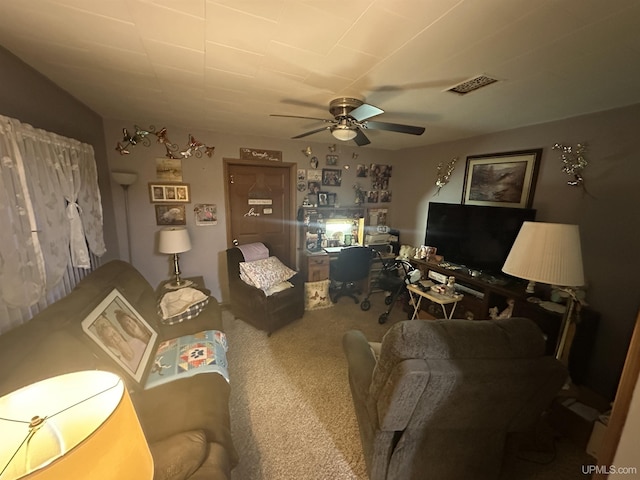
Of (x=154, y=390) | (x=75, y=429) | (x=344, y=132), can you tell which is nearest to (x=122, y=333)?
(x=154, y=390)

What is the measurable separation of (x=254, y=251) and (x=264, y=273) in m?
0.37

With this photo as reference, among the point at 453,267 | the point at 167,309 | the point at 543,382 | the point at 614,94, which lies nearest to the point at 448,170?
the point at 453,267

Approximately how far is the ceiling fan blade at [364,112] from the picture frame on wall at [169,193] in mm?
2324

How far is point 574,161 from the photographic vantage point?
2170mm

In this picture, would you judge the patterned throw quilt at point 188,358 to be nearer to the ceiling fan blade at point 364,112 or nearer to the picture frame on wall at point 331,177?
the ceiling fan blade at point 364,112

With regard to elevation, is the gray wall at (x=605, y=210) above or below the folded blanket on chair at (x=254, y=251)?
above

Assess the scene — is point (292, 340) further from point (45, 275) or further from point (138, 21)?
point (138, 21)

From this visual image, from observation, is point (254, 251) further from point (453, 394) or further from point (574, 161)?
point (574, 161)

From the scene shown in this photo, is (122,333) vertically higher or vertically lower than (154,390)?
higher

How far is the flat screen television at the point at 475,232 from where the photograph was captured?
252 cm

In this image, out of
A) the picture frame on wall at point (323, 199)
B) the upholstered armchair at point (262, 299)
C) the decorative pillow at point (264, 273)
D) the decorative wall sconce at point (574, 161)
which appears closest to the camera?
the decorative wall sconce at point (574, 161)

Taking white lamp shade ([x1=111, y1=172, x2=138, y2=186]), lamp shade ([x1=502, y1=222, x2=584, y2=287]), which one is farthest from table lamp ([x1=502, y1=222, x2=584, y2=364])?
white lamp shade ([x1=111, y1=172, x2=138, y2=186])

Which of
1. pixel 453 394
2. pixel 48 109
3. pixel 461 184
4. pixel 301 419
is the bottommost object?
pixel 301 419

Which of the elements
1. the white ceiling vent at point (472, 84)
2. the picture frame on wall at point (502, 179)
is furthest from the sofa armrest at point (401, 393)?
the picture frame on wall at point (502, 179)
